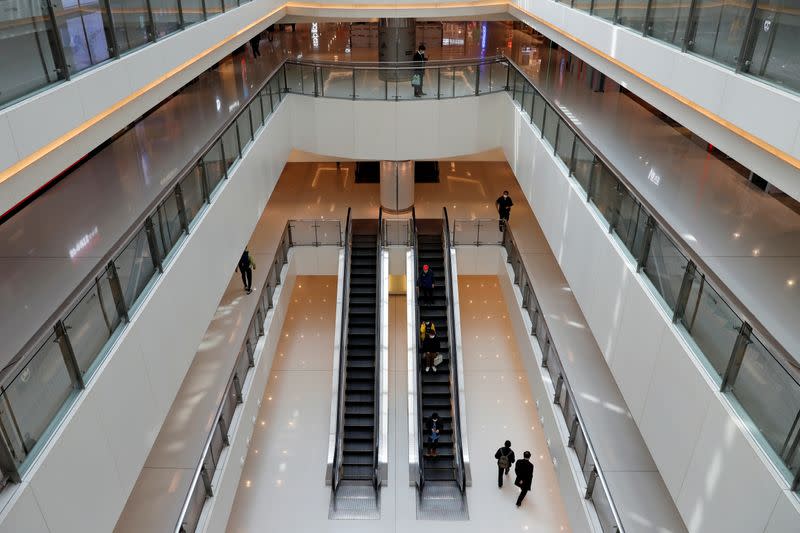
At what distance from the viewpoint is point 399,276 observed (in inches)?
683

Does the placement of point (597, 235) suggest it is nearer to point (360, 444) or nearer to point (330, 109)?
point (360, 444)

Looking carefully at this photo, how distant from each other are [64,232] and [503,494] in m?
8.56

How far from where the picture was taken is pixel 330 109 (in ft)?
47.6

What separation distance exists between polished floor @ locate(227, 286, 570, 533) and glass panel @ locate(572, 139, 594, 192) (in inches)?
225

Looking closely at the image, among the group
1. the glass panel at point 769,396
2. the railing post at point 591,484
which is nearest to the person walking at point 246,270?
the railing post at point 591,484

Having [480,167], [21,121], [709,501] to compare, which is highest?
[21,121]

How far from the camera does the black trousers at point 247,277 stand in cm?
1279

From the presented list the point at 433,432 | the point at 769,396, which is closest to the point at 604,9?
the point at 769,396

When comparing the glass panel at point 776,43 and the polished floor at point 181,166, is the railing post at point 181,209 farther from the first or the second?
the glass panel at point 776,43

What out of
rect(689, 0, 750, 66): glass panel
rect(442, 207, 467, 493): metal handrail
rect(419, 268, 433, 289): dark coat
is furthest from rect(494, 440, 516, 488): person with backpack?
rect(689, 0, 750, 66): glass panel

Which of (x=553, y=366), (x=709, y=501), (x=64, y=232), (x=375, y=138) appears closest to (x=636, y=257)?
(x=709, y=501)

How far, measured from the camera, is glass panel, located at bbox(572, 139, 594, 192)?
8.74 m

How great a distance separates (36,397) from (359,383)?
934 cm

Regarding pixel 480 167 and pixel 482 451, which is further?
pixel 480 167
